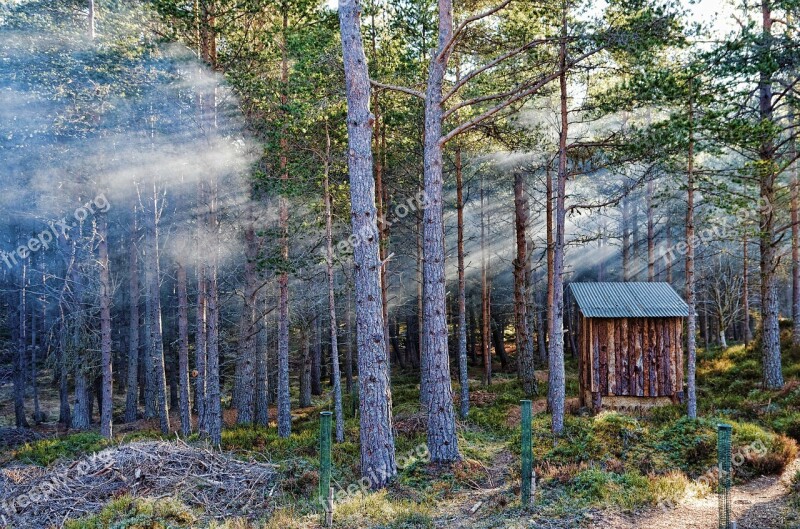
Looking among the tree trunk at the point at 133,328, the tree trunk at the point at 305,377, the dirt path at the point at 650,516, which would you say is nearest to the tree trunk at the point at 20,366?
the tree trunk at the point at 133,328

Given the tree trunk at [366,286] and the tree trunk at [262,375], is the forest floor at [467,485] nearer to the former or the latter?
the tree trunk at [366,286]

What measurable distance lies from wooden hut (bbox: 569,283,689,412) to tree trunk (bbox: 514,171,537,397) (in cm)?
384

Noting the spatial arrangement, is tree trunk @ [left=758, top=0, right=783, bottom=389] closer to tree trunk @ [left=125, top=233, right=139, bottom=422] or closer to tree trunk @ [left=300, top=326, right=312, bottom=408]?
tree trunk @ [left=300, top=326, right=312, bottom=408]

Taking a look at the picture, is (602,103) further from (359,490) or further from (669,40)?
(359,490)

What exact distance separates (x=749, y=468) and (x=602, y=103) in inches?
294

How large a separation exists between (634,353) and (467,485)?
29.5 ft

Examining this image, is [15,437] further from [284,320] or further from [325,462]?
[325,462]

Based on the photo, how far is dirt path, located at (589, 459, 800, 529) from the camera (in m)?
6.07

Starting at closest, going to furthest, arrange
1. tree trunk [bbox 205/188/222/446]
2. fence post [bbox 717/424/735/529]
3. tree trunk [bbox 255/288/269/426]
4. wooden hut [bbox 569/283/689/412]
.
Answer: fence post [bbox 717/424/735/529], tree trunk [bbox 205/188/222/446], wooden hut [bbox 569/283/689/412], tree trunk [bbox 255/288/269/426]

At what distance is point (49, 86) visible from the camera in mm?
16531

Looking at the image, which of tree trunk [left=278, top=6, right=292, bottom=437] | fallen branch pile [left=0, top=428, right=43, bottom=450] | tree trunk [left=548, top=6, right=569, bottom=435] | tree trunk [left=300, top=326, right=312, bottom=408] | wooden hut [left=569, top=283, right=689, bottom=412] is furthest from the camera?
tree trunk [left=300, top=326, right=312, bottom=408]

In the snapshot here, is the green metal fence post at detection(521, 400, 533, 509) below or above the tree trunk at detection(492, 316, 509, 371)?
above

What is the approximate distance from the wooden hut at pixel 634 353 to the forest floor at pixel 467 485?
9.88 feet

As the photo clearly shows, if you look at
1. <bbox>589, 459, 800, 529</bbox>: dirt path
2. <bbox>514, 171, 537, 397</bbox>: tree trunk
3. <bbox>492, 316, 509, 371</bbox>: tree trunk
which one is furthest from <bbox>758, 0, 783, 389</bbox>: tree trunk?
<bbox>492, 316, 509, 371</bbox>: tree trunk
